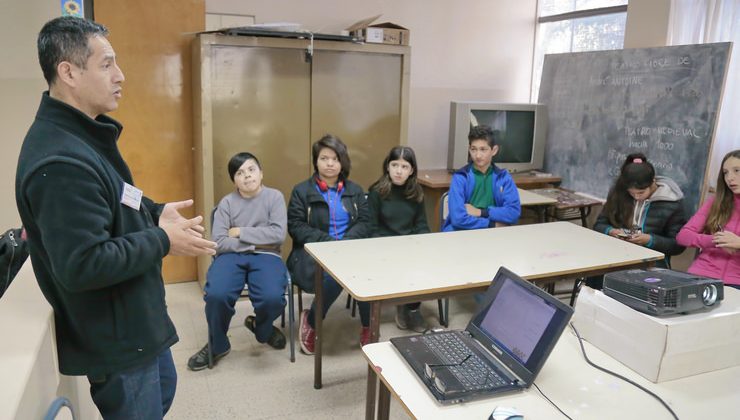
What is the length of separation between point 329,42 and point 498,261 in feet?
6.59

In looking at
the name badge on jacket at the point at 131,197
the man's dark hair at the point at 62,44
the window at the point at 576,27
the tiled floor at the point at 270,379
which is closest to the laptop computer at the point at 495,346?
the name badge on jacket at the point at 131,197

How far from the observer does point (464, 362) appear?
4.68 ft

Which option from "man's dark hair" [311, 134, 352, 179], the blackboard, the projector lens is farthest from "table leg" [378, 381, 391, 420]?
the blackboard

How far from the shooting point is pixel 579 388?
54.4 inches

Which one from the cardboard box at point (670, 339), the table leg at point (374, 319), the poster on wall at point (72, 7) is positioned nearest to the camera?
the cardboard box at point (670, 339)

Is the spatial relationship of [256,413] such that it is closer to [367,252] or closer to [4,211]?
[367,252]

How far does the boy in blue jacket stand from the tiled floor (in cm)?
67

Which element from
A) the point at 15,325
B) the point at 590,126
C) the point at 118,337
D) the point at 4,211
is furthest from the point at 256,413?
the point at 590,126

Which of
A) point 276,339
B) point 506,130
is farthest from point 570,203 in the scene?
point 276,339

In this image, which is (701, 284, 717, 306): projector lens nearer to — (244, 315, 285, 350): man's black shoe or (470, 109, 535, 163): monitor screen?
(244, 315, 285, 350): man's black shoe

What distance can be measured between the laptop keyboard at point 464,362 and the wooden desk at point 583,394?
0.04 metres

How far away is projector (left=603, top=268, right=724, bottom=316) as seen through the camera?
140 cm

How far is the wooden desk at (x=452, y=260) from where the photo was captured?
80.2 inches

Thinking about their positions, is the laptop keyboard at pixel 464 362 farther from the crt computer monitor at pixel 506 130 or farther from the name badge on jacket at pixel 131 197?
the crt computer monitor at pixel 506 130
